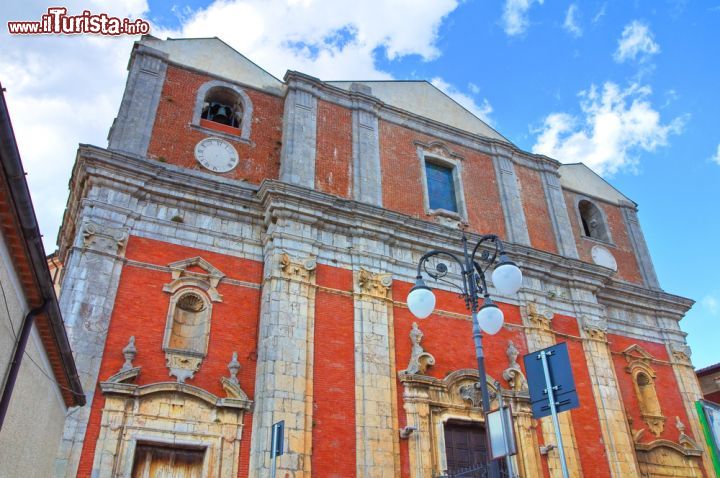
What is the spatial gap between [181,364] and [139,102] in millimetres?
6618

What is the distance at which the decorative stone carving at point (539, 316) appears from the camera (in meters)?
15.8

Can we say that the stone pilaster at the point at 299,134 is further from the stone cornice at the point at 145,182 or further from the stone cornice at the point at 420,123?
the stone cornice at the point at 145,182

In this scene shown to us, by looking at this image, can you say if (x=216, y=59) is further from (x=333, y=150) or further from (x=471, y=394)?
(x=471, y=394)

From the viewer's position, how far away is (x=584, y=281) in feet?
56.6

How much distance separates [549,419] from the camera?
46.6 feet

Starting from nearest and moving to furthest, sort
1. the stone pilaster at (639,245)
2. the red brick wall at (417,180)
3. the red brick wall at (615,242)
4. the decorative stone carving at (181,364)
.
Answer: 1. the decorative stone carving at (181,364)
2. the red brick wall at (417,180)
3. the red brick wall at (615,242)
4. the stone pilaster at (639,245)

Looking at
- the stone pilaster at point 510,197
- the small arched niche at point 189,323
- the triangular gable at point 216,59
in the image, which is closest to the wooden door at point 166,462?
the small arched niche at point 189,323

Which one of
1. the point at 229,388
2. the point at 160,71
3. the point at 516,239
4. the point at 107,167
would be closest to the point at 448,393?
the point at 229,388

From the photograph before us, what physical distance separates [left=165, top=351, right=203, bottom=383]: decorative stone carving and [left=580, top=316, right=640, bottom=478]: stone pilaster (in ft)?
32.7

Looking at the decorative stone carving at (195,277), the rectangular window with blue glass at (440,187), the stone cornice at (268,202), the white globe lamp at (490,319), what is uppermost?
the rectangular window with blue glass at (440,187)

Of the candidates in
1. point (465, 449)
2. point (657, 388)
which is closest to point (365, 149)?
point (465, 449)

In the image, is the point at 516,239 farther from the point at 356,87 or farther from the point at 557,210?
the point at 356,87

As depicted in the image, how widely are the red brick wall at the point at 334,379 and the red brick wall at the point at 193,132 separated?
336cm

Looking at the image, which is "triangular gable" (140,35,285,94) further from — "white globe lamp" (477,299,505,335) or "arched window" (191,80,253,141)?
"white globe lamp" (477,299,505,335)
